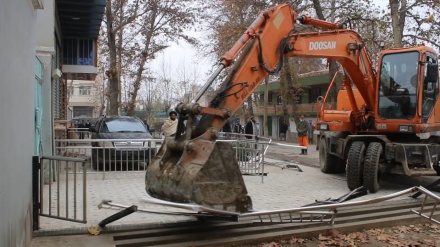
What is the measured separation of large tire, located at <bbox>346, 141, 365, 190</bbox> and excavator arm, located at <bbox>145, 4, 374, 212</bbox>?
2785mm

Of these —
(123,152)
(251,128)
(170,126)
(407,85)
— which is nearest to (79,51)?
(170,126)

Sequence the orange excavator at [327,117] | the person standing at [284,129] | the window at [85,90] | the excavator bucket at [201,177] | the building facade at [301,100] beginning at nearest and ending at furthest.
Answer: the excavator bucket at [201,177], the orange excavator at [327,117], the person standing at [284,129], the building facade at [301,100], the window at [85,90]

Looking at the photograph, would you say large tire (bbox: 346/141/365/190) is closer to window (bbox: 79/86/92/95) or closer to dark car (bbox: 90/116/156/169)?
dark car (bbox: 90/116/156/169)

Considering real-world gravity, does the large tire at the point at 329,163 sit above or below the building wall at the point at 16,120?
→ below

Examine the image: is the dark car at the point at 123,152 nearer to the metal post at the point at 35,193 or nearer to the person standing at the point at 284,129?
the metal post at the point at 35,193

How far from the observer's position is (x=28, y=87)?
5.69 m

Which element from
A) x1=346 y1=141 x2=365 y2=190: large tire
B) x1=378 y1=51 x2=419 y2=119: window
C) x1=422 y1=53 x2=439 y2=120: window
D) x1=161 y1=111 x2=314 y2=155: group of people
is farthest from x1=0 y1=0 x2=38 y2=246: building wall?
x1=422 y1=53 x2=439 y2=120: window

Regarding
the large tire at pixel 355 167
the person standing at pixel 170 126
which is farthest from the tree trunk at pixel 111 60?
the large tire at pixel 355 167

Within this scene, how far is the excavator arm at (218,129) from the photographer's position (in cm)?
574

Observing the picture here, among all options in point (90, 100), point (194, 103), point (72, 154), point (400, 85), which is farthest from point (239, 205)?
point (90, 100)

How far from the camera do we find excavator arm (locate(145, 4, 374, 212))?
5742 mm

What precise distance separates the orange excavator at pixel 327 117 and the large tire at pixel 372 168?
0.02m

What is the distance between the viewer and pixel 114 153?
38.3 feet

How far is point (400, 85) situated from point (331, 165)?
364 centimetres
